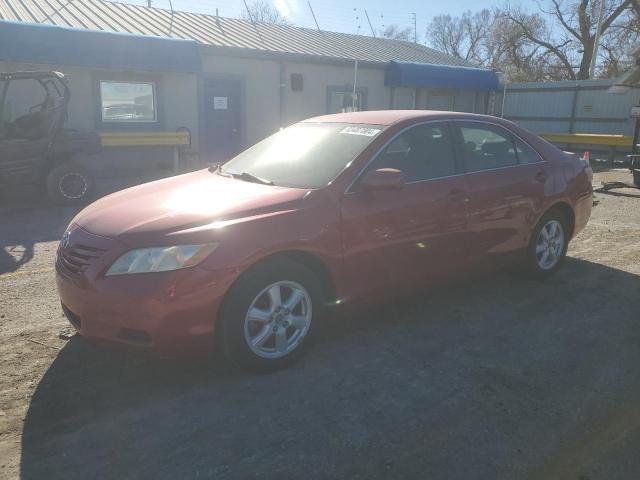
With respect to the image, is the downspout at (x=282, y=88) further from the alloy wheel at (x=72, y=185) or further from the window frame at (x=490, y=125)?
the window frame at (x=490, y=125)

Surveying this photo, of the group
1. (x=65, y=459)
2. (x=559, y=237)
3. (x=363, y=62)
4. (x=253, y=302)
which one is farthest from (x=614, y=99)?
(x=65, y=459)

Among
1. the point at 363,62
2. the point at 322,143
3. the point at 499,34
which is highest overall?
the point at 499,34

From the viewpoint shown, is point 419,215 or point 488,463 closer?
point 488,463

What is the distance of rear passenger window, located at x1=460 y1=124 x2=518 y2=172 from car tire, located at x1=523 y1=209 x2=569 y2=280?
706mm

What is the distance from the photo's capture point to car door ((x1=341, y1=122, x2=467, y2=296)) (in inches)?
146

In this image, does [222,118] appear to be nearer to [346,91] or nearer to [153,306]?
[346,91]

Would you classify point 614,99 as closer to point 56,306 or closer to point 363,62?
point 363,62

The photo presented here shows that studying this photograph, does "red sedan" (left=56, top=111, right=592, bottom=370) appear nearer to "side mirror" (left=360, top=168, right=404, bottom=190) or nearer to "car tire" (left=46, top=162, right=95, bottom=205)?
"side mirror" (left=360, top=168, right=404, bottom=190)

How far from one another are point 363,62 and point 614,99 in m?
8.72

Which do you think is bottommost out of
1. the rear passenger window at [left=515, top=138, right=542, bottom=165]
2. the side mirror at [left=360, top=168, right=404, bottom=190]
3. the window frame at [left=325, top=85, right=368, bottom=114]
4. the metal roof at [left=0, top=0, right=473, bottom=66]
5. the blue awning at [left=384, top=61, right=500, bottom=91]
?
the side mirror at [left=360, top=168, right=404, bottom=190]

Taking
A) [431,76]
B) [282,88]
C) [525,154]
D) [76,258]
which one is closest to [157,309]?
[76,258]

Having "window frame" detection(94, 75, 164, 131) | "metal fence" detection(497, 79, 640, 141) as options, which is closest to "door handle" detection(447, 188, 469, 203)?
"window frame" detection(94, 75, 164, 131)

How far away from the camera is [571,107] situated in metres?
19.4

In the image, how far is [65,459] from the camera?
103 inches
